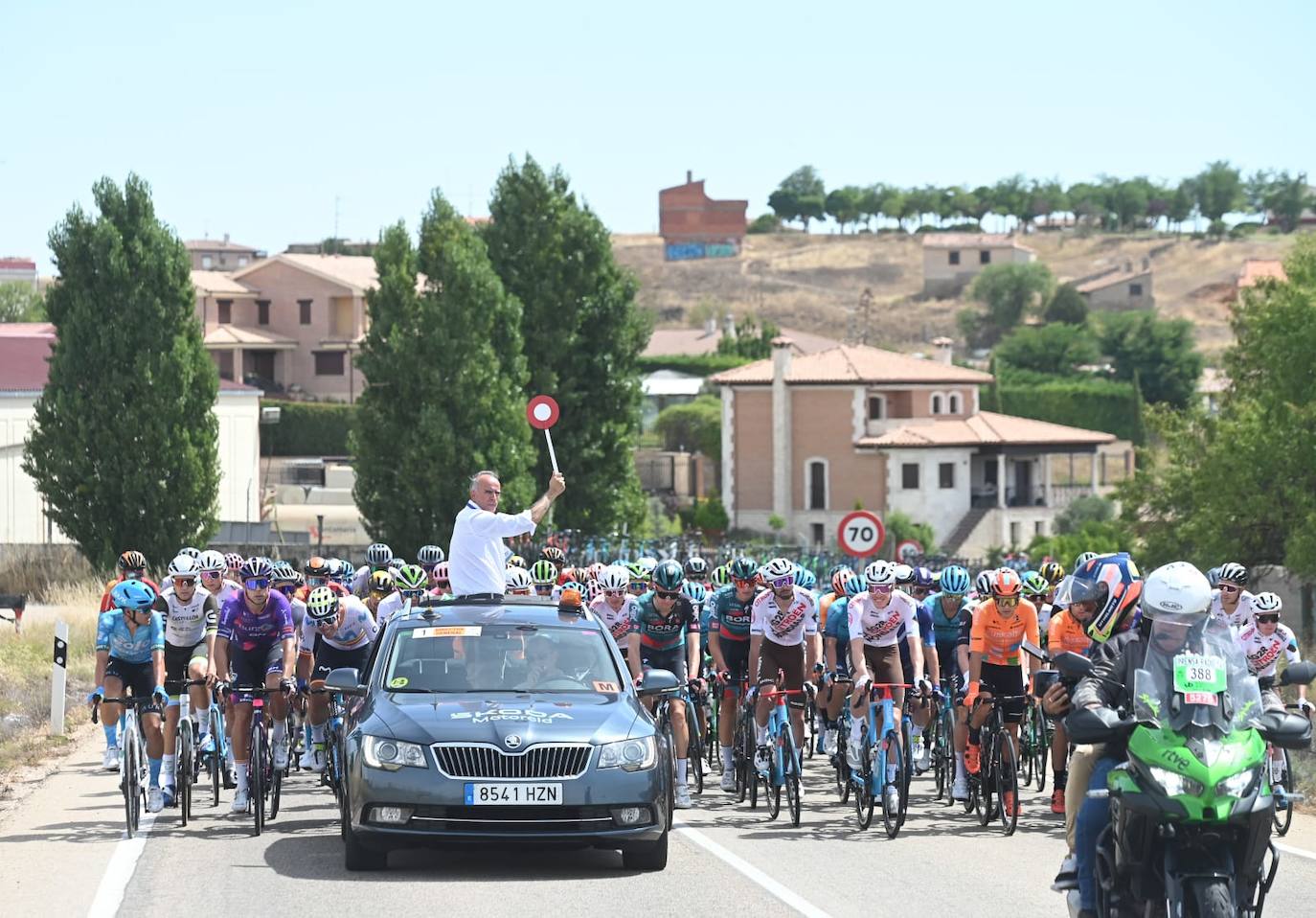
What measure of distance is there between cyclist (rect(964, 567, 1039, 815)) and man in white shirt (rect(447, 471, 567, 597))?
3.30 m

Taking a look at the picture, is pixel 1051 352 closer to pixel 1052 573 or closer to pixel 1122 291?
pixel 1122 291

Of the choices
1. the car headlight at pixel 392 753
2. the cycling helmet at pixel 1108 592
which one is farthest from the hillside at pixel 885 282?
the cycling helmet at pixel 1108 592

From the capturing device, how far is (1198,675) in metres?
8.39

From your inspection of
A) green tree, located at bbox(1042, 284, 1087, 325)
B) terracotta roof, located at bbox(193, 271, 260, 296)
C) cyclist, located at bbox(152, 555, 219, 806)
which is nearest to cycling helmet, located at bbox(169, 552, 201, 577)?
cyclist, located at bbox(152, 555, 219, 806)

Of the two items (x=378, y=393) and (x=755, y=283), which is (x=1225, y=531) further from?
(x=755, y=283)

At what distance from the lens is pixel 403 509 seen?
52438 millimetres

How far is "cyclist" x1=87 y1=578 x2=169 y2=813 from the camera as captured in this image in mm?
14812

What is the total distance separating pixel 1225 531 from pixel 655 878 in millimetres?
38301

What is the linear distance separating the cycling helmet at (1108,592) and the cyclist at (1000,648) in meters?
4.14

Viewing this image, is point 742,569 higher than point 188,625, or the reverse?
point 742,569

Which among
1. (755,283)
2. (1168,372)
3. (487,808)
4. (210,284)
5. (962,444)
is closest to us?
(487,808)

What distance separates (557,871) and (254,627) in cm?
383

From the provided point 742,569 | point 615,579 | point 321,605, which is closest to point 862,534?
point 615,579

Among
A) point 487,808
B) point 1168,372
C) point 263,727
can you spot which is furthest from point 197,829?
point 1168,372
